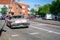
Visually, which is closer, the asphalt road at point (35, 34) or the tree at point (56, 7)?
the asphalt road at point (35, 34)

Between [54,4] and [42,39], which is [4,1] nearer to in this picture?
[42,39]

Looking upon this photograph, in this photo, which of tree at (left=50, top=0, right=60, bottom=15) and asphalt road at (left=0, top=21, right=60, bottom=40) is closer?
asphalt road at (left=0, top=21, right=60, bottom=40)

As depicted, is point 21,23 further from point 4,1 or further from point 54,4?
point 54,4

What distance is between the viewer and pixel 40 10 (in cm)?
→ 15338

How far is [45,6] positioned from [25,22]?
120904 millimetres

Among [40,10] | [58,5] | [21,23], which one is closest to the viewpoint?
[21,23]

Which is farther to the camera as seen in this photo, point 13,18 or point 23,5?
point 23,5

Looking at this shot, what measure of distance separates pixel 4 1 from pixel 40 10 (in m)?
145

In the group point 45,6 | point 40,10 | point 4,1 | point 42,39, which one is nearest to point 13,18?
point 42,39

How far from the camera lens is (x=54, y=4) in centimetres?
9712

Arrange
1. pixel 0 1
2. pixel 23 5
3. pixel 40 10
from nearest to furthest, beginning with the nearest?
pixel 0 1
pixel 40 10
pixel 23 5

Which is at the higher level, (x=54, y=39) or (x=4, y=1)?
(x=4, y=1)

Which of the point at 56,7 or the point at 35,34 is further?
the point at 56,7

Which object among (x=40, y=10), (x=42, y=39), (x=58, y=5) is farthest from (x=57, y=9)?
(x=42, y=39)
